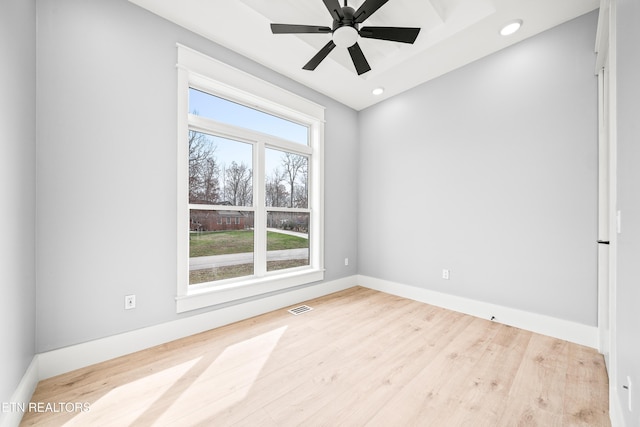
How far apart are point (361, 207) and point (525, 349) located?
266 centimetres

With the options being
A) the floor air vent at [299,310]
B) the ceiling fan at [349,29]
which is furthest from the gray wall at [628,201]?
the floor air vent at [299,310]

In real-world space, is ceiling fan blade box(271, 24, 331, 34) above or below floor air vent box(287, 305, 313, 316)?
above

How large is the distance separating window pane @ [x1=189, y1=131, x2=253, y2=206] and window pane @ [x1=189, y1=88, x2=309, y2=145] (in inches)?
9.1

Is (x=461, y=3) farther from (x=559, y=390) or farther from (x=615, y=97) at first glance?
(x=559, y=390)

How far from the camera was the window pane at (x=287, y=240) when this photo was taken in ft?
11.0

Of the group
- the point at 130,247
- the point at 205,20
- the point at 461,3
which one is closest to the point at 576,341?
the point at 461,3

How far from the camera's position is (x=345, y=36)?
207 cm

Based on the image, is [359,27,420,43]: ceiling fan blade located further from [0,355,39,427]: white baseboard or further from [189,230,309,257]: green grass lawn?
[0,355,39,427]: white baseboard

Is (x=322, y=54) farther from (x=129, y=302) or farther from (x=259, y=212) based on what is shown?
(x=129, y=302)

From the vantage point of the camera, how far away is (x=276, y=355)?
214cm

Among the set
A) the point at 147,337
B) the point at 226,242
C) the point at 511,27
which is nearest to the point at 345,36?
the point at 511,27

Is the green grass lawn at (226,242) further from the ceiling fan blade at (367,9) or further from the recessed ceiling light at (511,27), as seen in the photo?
the recessed ceiling light at (511,27)

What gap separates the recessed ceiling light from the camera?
7.87 ft

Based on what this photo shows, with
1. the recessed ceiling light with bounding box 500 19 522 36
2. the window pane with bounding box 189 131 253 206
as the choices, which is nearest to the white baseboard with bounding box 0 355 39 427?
the window pane with bounding box 189 131 253 206
